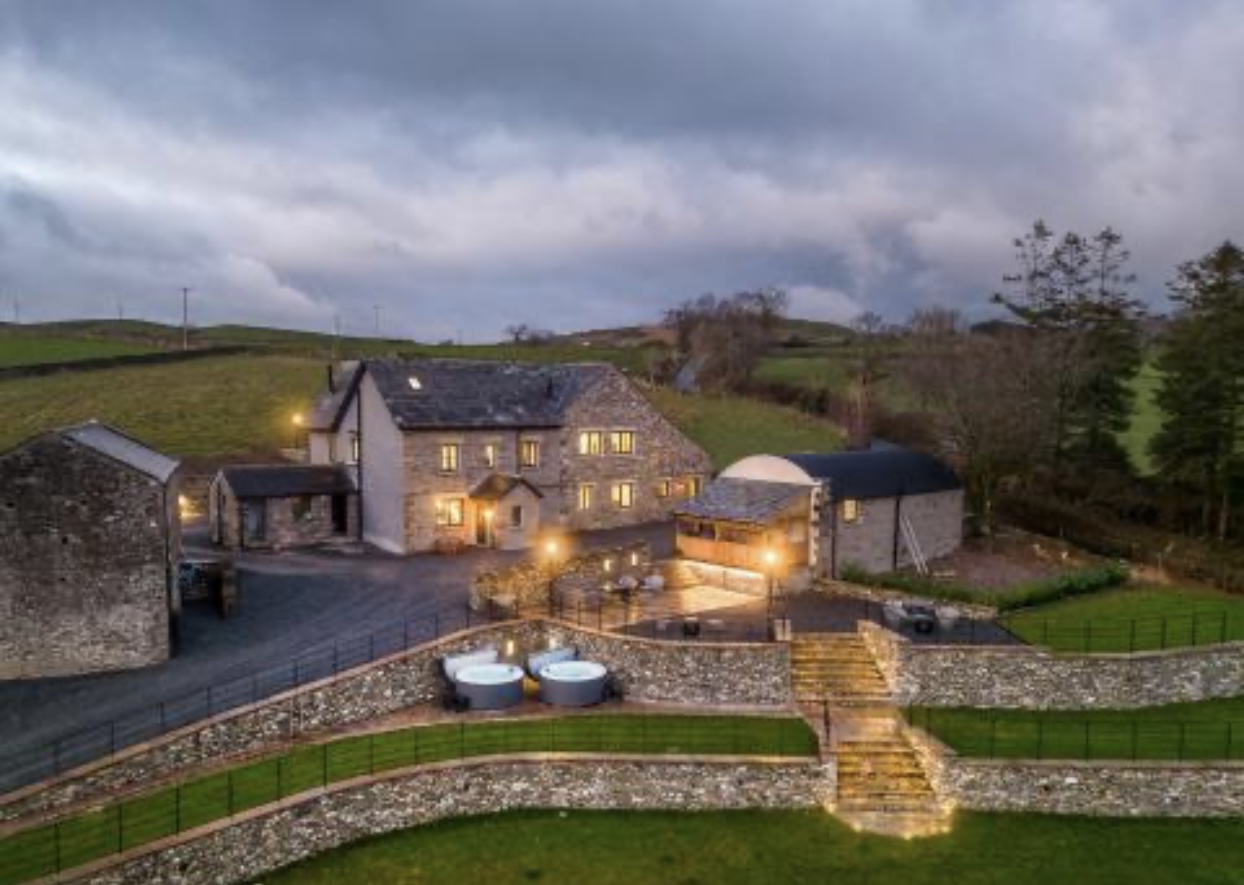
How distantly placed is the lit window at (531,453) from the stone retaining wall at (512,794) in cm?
2093

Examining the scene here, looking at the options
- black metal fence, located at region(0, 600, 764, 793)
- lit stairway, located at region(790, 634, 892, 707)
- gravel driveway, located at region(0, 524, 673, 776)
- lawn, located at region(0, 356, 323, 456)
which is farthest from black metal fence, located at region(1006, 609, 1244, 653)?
lawn, located at region(0, 356, 323, 456)

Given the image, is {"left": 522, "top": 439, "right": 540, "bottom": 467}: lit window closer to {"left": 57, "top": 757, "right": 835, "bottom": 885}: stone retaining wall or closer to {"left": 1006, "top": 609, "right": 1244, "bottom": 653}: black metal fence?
{"left": 1006, "top": 609, "right": 1244, "bottom": 653}: black metal fence

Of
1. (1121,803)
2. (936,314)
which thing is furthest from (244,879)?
(936,314)

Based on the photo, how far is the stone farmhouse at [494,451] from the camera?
3800cm

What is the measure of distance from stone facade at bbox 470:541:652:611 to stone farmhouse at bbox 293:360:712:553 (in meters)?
6.66

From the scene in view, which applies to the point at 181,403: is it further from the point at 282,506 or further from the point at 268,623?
the point at 268,623

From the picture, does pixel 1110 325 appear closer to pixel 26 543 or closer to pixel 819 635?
pixel 819 635

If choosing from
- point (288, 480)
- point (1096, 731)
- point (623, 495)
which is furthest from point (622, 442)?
point (1096, 731)

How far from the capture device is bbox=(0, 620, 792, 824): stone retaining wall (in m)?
20.2

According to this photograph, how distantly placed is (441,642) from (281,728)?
15.0ft

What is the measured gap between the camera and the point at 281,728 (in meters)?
22.2

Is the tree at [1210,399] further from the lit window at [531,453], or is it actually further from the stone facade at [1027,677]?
the lit window at [531,453]

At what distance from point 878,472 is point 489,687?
61.0 ft

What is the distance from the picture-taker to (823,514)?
1340 inches
